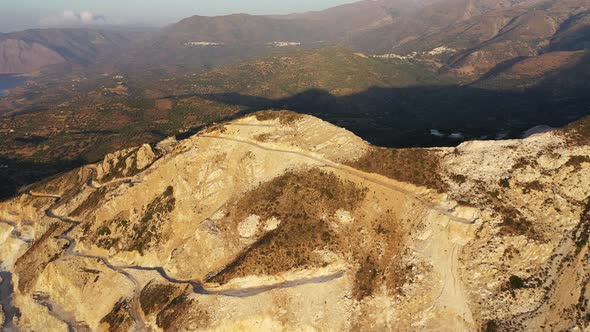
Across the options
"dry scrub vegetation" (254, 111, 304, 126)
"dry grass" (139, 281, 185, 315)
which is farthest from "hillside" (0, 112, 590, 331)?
"dry scrub vegetation" (254, 111, 304, 126)

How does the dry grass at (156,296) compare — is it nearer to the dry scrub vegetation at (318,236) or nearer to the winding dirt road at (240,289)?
the winding dirt road at (240,289)

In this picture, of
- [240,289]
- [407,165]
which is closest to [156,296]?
[240,289]

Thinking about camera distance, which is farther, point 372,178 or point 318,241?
point 372,178

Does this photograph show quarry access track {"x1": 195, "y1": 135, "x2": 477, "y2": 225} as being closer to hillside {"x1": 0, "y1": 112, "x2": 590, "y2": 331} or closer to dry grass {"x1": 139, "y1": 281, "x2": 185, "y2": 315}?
hillside {"x1": 0, "y1": 112, "x2": 590, "y2": 331}

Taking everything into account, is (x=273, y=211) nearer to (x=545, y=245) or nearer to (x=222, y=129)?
(x=222, y=129)

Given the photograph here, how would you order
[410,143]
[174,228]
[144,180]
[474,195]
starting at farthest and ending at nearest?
[410,143]
[144,180]
[174,228]
[474,195]

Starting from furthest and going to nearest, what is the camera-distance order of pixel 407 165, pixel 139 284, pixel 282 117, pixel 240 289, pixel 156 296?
pixel 282 117 < pixel 139 284 < pixel 407 165 < pixel 156 296 < pixel 240 289

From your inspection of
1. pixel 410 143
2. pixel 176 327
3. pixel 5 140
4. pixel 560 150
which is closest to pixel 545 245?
pixel 560 150

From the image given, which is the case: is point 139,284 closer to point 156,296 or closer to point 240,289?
point 156,296

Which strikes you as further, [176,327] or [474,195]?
[474,195]
